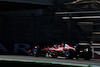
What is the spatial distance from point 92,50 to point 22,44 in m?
5.39

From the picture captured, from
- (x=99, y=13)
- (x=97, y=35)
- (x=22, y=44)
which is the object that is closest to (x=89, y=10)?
(x=99, y=13)

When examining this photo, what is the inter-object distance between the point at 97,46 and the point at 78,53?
1.56m

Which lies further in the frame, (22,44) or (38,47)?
(22,44)

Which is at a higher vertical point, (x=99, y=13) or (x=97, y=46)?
(x=99, y=13)

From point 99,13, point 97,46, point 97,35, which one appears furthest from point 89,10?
point 97,46

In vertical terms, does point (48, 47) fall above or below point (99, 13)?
below

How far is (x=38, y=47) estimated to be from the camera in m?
18.2

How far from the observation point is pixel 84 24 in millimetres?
19547

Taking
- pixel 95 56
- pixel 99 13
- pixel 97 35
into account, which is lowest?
pixel 95 56

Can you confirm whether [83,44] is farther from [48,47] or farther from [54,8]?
[54,8]

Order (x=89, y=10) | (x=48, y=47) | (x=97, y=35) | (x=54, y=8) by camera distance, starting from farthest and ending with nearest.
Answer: (x=54, y=8)
(x=89, y=10)
(x=97, y=35)
(x=48, y=47)

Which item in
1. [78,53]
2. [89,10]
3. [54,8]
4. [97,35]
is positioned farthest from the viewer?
[54,8]

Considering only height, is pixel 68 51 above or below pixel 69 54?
above

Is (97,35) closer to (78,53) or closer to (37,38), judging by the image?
(78,53)
